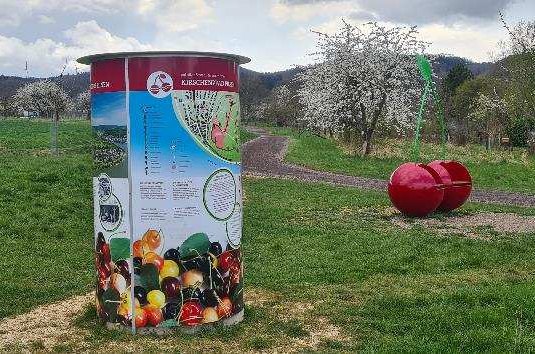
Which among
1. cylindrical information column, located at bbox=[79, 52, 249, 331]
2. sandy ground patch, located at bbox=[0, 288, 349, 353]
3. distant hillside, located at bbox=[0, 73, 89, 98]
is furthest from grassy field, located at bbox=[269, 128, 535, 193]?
distant hillside, located at bbox=[0, 73, 89, 98]

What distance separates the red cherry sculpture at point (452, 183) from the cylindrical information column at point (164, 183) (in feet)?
29.8

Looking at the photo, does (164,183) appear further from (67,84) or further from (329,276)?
(67,84)

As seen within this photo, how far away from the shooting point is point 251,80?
10412 centimetres

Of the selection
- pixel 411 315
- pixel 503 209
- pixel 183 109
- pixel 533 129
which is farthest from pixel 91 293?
pixel 533 129

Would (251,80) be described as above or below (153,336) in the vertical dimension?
above

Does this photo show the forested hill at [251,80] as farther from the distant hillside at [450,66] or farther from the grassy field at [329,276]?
the grassy field at [329,276]

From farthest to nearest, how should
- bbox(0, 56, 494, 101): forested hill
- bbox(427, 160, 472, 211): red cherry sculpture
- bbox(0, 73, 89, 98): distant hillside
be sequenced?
bbox(0, 73, 89, 98): distant hillside, bbox(0, 56, 494, 101): forested hill, bbox(427, 160, 472, 211): red cherry sculpture

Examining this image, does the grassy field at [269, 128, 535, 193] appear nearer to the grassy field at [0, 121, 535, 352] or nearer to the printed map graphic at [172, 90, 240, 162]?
the grassy field at [0, 121, 535, 352]

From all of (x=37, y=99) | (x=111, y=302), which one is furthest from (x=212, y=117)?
(x=37, y=99)

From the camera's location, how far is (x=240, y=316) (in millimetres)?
7398

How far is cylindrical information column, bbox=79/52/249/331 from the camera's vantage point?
21.6ft

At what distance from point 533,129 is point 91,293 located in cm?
4228

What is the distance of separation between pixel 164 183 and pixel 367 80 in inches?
1208

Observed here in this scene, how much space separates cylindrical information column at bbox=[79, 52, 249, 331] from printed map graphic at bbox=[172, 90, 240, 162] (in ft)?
0.03
